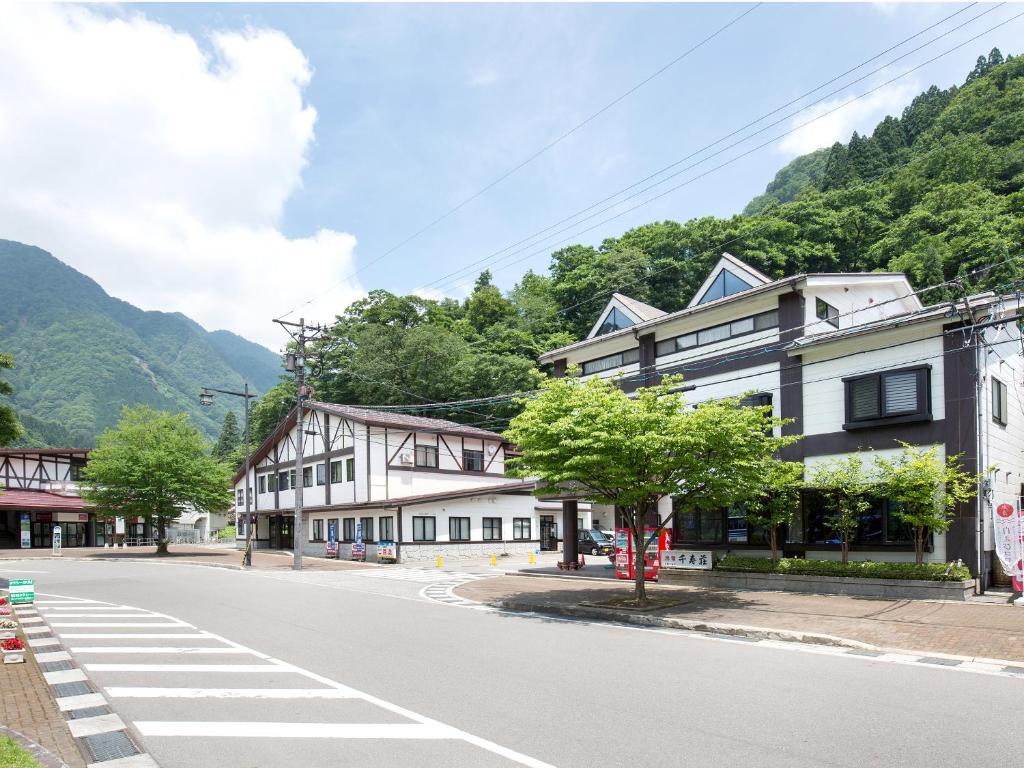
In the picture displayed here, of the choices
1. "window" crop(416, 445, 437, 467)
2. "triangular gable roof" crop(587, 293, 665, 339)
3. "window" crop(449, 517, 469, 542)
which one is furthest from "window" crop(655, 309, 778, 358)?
"window" crop(416, 445, 437, 467)

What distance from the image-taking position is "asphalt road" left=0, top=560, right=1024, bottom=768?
6.30m

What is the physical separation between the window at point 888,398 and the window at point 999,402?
7.09 ft

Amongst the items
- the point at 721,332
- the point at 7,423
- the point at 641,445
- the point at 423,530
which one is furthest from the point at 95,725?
the point at 423,530

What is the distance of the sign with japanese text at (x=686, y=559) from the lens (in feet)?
69.2

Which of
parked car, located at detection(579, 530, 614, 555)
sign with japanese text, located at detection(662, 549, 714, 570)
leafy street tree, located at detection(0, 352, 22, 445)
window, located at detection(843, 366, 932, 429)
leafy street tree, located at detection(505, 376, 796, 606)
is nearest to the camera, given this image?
leafy street tree, located at detection(505, 376, 796, 606)

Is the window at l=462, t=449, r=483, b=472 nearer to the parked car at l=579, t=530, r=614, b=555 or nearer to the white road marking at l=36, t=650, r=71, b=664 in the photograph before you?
the parked car at l=579, t=530, r=614, b=555

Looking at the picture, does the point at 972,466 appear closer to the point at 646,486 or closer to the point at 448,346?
the point at 646,486

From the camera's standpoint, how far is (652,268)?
55219mm

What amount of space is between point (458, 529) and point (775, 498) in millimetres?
22892

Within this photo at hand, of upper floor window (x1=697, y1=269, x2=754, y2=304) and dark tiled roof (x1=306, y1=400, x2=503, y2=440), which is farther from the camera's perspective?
dark tiled roof (x1=306, y1=400, x2=503, y2=440)

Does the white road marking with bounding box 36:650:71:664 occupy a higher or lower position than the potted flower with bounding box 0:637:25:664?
lower

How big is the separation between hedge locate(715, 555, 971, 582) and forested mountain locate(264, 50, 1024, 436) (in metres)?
25.5

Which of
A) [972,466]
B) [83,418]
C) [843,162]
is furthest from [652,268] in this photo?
[83,418]

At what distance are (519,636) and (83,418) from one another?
16307cm
